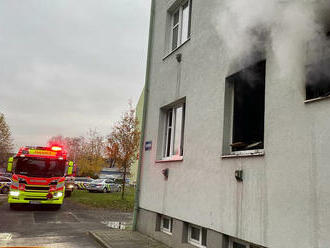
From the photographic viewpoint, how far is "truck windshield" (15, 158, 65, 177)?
539 inches

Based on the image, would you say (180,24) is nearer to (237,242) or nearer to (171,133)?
(171,133)

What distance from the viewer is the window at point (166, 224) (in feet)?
24.1

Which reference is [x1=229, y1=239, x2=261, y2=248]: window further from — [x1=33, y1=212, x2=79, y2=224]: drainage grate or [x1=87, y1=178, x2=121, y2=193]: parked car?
[x1=87, y1=178, x2=121, y2=193]: parked car

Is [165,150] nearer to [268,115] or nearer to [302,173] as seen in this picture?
[268,115]

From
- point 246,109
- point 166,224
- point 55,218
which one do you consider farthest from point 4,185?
point 246,109

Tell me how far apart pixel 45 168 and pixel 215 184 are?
34.9 ft

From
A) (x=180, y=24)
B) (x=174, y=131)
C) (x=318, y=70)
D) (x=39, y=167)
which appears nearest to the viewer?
(x=318, y=70)

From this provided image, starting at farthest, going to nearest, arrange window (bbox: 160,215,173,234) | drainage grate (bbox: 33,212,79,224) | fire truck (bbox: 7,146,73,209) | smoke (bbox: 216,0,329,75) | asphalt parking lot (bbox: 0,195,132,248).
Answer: fire truck (bbox: 7,146,73,209) < drainage grate (bbox: 33,212,79,224) < asphalt parking lot (bbox: 0,195,132,248) < window (bbox: 160,215,173,234) < smoke (bbox: 216,0,329,75)

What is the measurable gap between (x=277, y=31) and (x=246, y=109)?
149cm

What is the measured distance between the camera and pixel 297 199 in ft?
12.3

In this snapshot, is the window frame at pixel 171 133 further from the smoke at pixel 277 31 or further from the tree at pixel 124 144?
the tree at pixel 124 144

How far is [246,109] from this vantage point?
17.7 feet

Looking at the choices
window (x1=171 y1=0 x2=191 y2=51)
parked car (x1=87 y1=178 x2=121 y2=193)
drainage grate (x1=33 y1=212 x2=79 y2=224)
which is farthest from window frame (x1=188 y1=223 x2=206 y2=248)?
parked car (x1=87 y1=178 x2=121 y2=193)

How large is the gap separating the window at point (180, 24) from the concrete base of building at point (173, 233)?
433cm
